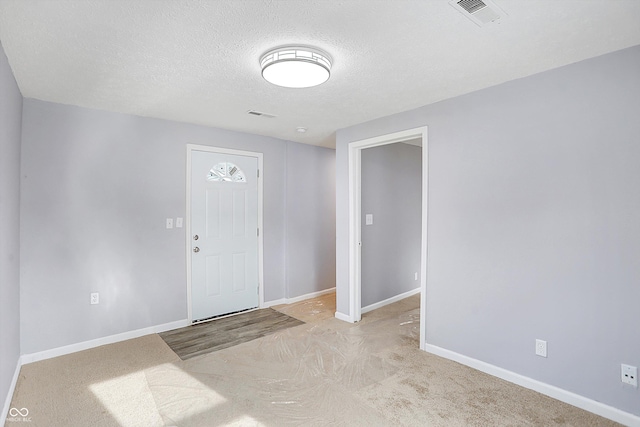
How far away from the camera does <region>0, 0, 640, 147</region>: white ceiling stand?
1.58m

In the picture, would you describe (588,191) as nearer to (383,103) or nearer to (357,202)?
(383,103)

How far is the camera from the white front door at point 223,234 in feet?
12.5

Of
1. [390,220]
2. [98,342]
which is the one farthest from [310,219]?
[98,342]

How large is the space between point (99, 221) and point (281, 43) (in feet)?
8.41

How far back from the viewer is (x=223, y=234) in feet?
13.2

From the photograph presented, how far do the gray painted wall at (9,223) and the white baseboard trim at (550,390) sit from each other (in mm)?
3277

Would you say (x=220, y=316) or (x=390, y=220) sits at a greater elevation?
(x=390, y=220)

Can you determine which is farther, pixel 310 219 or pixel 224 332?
pixel 310 219

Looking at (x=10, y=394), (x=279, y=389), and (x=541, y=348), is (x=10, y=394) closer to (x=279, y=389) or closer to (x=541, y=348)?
(x=279, y=389)

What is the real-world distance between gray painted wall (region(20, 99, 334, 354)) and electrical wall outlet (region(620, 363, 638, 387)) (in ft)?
12.7

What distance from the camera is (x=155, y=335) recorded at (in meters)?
3.41

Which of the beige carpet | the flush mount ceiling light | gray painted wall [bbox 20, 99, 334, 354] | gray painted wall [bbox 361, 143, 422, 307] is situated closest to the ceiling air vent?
gray painted wall [bbox 20, 99, 334, 354]

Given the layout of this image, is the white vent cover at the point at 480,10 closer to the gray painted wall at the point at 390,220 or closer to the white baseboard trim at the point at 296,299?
the gray painted wall at the point at 390,220

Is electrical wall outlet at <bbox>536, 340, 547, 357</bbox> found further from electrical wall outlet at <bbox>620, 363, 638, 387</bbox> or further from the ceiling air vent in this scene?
the ceiling air vent
